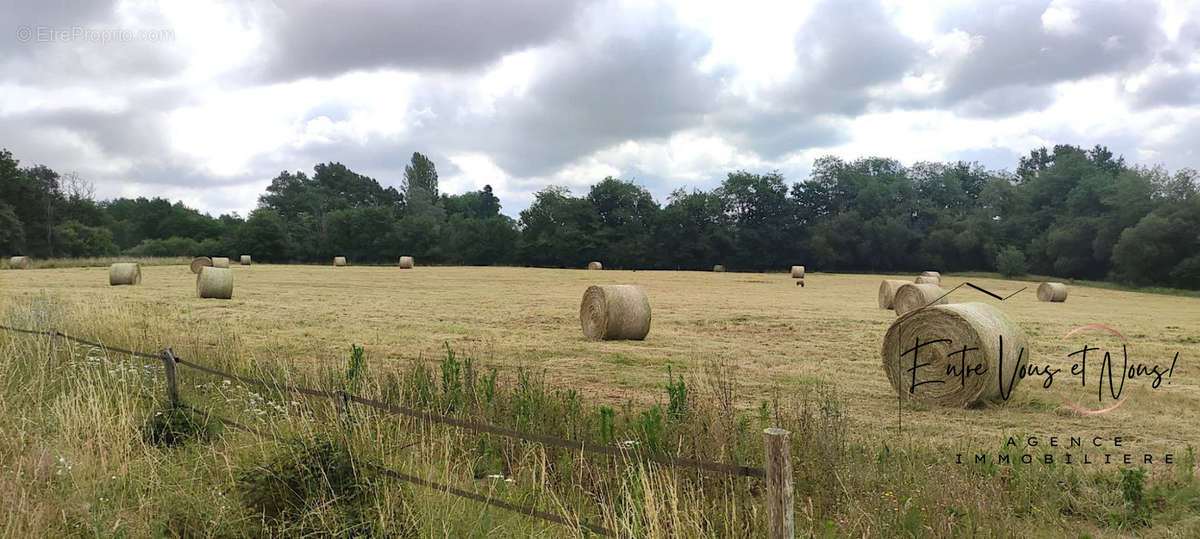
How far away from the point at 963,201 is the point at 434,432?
97414 mm

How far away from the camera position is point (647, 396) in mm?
9312

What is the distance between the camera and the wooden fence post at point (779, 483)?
3256 mm

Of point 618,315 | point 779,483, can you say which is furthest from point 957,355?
point 618,315

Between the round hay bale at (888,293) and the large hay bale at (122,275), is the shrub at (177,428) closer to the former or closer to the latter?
the round hay bale at (888,293)

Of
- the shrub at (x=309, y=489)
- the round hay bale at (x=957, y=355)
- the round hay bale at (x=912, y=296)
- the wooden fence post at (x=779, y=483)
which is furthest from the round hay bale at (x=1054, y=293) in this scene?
the shrub at (x=309, y=489)

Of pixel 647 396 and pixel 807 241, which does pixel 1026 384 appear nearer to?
pixel 647 396

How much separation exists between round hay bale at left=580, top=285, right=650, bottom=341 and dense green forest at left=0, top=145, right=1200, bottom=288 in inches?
2256

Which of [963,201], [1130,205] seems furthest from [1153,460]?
[963,201]

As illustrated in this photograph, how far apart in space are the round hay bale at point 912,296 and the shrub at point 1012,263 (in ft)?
154

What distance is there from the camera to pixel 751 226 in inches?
3317

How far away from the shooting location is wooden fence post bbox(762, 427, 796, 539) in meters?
3.26

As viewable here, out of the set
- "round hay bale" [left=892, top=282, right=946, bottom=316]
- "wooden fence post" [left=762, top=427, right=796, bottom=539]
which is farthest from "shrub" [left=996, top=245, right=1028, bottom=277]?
"wooden fence post" [left=762, top=427, right=796, bottom=539]

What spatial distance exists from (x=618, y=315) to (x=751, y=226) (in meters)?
70.9

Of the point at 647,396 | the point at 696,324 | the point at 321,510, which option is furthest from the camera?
the point at 696,324
